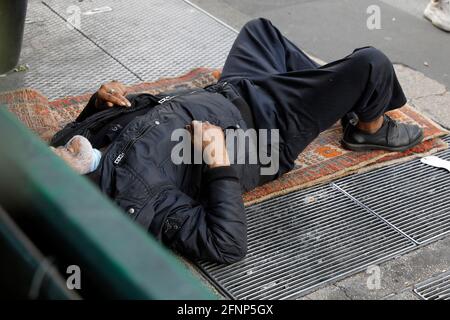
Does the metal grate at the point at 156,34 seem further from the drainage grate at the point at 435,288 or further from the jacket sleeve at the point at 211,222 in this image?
the drainage grate at the point at 435,288

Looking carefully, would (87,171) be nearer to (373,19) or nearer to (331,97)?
(331,97)

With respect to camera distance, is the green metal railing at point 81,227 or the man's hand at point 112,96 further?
the man's hand at point 112,96

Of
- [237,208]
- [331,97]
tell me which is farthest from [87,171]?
[331,97]

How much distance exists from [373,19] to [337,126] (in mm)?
1788

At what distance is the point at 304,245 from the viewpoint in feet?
11.0

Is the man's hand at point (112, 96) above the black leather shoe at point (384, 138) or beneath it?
above

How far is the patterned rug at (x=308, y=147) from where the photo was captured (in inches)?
146

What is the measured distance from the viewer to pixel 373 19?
5645 mm

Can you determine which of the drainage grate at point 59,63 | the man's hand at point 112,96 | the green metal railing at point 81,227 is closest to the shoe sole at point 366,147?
the man's hand at point 112,96

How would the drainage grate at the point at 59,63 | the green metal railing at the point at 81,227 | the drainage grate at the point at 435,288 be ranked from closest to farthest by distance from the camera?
the green metal railing at the point at 81,227, the drainage grate at the point at 435,288, the drainage grate at the point at 59,63

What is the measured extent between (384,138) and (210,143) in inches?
47.9

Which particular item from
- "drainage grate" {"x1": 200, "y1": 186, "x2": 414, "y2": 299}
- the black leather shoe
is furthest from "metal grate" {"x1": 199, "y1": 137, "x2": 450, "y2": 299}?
the black leather shoe

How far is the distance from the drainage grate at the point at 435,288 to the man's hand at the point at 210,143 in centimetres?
99

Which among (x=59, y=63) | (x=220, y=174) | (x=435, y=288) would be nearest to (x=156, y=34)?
(x=59, y=63)
